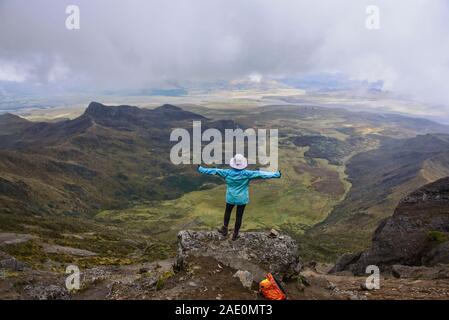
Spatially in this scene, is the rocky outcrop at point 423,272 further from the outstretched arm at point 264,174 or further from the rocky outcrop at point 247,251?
the outstretched arm at point 264,174

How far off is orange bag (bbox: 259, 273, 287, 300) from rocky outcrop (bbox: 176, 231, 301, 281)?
189cm

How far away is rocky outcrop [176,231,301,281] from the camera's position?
19547 millimetres

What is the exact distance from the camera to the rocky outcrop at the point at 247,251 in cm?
1955

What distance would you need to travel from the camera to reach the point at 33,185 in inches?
6708

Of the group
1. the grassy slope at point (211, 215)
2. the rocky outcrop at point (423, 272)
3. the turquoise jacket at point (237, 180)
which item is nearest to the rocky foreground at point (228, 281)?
the rocky outcrop at point (423, 272)

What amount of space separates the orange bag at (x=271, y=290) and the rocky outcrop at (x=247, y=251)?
189 centimetres

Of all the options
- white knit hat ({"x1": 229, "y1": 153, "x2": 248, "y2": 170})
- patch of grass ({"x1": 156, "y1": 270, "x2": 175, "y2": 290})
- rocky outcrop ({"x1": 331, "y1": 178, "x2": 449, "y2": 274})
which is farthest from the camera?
rocky outcrop ({"x1": 331, "y1": 178, "x2": 449, "y2": 274})

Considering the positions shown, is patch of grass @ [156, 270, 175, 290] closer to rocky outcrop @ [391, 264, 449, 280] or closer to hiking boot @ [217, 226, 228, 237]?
hiking boot @ [217, 226, 228, 237]

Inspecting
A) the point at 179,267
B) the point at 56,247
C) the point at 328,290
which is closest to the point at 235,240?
the point at 179,267

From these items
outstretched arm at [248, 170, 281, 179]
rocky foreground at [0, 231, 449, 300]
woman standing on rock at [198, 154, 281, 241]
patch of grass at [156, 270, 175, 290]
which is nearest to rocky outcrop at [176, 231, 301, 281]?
rocky foreground at [0, 231, 449, 300]

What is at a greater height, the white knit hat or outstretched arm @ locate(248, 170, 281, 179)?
the white knit hat

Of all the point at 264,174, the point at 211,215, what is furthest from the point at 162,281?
the point at 211,215
